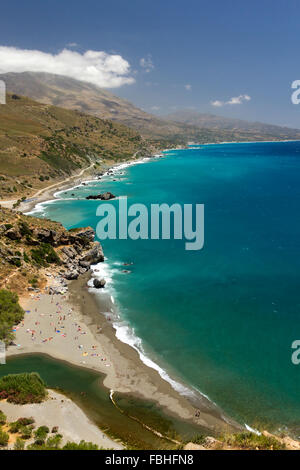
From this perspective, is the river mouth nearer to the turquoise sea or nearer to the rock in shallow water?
the turquoise sea

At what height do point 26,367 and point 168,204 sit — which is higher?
point 168,204

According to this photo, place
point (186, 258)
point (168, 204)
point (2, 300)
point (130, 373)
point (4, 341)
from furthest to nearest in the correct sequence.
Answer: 1. point (168, 204)
2. point (186, 258)
3. point (2, 300)
4. point (4, 341)
5. point (130, 373)

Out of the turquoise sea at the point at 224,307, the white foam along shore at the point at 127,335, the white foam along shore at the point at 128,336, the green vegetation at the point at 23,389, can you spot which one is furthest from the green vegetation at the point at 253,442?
the green vegetation at the point at 23,389

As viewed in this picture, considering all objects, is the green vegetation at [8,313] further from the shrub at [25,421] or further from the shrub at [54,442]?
the shrub at [54,442]

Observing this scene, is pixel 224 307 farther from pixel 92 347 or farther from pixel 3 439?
pixel 3 439

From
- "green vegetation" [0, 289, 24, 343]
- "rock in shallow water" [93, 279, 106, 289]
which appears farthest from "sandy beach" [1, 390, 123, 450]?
"rock in shallow water" [93, 279, 106, 289]
